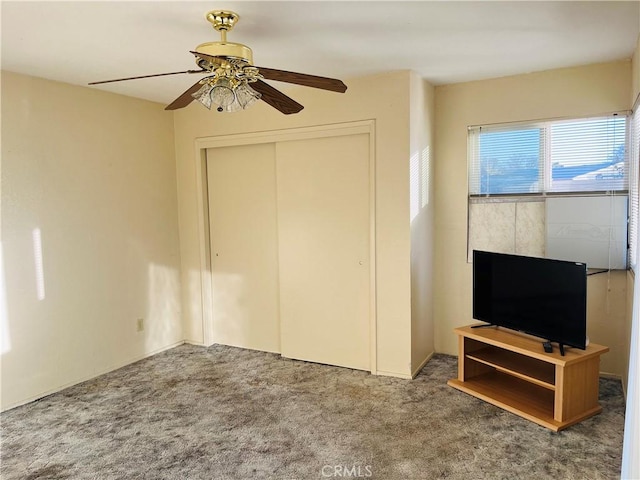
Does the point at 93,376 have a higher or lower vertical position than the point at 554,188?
lower

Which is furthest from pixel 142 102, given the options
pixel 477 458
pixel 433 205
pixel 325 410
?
pixel 477 458

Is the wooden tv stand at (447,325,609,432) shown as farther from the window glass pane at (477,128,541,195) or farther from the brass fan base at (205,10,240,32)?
the brass fan base at (205,10,240,32)

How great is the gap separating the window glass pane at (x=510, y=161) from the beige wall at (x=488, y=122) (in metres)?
0.13

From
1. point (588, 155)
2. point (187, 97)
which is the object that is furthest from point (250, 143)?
point (588, 155)

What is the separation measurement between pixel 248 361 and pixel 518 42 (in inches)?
128

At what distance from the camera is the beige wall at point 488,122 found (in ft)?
11.2

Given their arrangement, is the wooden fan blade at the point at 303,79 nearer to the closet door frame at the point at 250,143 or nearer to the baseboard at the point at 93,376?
the closet door frame at the point at 250,143

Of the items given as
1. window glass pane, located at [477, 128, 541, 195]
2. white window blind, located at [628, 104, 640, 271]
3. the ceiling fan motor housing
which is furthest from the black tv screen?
the ceiling fan motor housing

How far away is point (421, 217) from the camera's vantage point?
12.4 ft

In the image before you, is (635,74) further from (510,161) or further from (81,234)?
(81,234)

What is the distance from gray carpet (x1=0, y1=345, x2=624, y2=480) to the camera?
2.47 metres

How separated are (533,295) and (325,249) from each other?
165 cm

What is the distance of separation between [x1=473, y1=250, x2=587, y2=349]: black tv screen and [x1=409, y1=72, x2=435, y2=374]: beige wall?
0.45 m

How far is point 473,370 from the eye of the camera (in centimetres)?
351
